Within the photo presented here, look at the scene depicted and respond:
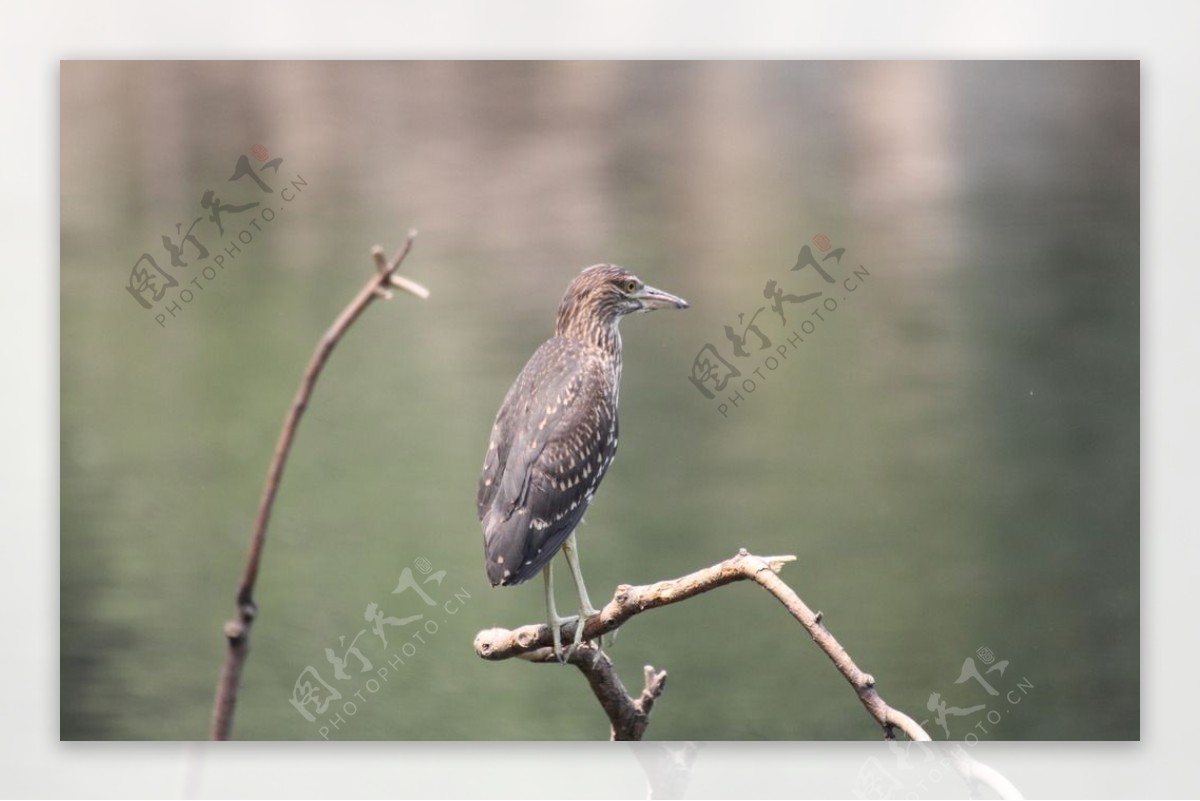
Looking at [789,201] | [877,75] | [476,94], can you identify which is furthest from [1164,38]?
[476,94]

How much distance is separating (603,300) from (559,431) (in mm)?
294

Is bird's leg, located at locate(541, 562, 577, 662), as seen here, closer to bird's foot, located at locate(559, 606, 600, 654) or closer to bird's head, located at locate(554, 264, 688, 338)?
bird's foot, located at locate(559, 606, 600, 654)

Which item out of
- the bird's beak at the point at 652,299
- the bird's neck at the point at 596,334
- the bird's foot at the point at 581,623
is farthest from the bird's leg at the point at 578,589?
the bird's beak at the point at 652,299

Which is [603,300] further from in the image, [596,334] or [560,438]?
[560,438]

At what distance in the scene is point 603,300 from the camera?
8.74 ft

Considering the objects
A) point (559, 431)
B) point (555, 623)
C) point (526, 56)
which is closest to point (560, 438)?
point (559, 431)

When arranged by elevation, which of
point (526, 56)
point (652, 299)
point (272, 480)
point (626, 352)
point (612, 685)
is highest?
point (526, 56)

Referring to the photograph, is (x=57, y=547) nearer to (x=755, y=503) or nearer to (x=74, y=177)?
(x=74, y=177)

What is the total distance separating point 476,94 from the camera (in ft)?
8.91

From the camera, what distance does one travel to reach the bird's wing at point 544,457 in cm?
247

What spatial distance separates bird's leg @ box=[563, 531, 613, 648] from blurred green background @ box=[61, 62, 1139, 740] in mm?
119

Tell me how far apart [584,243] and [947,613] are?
3.40 feet

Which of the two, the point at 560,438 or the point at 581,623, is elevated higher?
the point at 560,438

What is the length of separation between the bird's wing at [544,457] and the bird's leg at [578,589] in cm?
8
